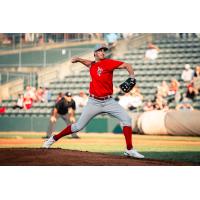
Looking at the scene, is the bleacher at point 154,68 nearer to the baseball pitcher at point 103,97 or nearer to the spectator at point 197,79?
the spectator at point 197,79

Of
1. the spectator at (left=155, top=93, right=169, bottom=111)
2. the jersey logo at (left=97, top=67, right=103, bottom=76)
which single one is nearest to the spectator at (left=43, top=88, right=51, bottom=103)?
the jersey logo at (left=97, top=67, right=103, bottom=76)

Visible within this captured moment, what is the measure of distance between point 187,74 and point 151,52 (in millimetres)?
776

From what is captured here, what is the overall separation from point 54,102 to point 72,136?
1113mm

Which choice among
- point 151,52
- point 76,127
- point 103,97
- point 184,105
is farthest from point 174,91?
point 76,127

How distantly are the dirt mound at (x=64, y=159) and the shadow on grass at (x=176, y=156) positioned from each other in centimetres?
23

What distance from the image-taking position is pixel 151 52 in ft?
35.5

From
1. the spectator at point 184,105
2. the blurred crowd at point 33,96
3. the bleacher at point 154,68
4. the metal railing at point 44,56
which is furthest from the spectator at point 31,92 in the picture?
the spectator at point 184,105

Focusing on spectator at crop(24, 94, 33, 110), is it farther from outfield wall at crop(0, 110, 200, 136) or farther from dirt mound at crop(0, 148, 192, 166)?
dirt mound at crop(0, 148, 192, 166)

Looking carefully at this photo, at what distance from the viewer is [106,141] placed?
9953mm
